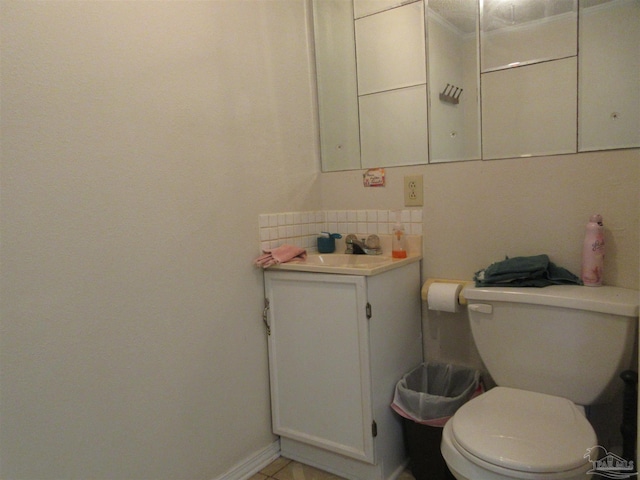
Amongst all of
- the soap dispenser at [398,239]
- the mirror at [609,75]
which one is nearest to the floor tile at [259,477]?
the soap dispenser at [398,239]

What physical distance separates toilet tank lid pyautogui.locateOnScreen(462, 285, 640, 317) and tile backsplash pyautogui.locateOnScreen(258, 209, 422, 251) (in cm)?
48

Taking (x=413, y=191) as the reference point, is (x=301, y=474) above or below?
below

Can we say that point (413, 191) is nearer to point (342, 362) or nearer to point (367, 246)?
point (367, 246)

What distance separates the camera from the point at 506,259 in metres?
1.65

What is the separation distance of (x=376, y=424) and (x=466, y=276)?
713 mm

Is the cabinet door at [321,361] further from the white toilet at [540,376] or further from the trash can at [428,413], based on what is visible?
the white toilet at [540,376]

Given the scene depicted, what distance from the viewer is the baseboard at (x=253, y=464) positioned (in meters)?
1.70

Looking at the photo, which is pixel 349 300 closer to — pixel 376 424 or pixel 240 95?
pixel 376 424

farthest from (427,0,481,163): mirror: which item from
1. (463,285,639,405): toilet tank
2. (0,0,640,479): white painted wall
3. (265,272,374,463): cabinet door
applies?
(265,272,374,463): cabinet door

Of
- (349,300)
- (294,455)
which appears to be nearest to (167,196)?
(349,300)

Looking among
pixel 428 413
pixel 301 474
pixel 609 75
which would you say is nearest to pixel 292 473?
pixel 301 474

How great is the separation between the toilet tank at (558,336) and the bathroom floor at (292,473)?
0.67 m

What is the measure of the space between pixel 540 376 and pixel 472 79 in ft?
3.98

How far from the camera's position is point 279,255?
1821 millimetres
